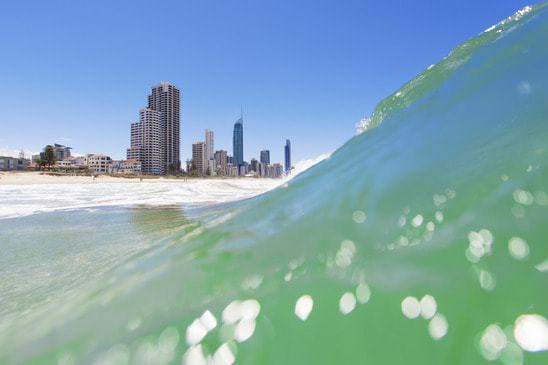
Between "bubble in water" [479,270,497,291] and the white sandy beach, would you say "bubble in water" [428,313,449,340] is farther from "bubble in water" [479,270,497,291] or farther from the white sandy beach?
the white sandy beach

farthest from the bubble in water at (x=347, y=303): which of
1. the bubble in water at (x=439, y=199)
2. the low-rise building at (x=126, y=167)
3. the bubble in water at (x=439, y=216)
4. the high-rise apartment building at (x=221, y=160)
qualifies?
the high-rise apartment building at (x=221, y=160)

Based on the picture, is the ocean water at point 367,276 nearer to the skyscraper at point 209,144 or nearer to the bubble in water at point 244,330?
the bubble in water at point 244,330

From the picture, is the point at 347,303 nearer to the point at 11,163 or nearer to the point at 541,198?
the point at 541,198

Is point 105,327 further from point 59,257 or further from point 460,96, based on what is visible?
point 460,96

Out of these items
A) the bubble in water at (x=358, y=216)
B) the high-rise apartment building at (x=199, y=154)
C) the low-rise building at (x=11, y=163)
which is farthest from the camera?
the high-rise apartment building at (x=199, y=154)

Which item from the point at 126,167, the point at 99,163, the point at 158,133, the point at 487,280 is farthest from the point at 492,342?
the point at 158,133

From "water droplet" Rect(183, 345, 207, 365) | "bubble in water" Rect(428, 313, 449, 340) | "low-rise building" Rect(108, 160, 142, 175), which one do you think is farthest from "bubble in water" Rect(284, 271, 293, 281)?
"low-rise building" Rect(108, 160, 142, 175)
